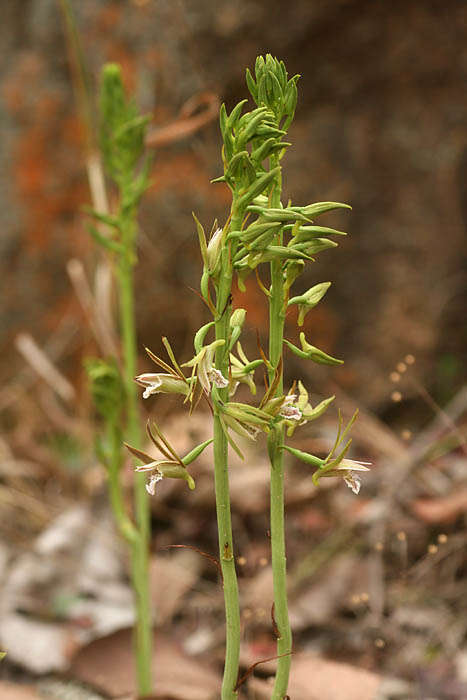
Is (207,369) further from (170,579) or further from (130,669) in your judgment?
(170,579)

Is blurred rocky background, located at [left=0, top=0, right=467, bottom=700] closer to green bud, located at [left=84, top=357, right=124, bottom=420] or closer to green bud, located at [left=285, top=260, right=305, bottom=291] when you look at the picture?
green bud, located at [left=84, top=357, right=124, bottom=420]

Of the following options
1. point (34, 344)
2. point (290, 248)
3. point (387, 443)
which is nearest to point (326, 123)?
point (387, 443)

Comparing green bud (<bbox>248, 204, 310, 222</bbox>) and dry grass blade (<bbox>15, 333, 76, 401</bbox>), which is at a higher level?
green bud (<bbox>248, 204, 310, 222</bbox>)

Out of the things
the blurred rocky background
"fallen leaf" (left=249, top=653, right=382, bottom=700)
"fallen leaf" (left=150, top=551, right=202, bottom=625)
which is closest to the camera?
"fallen leaf" (left=249, top=653, right=382, bottom=700)

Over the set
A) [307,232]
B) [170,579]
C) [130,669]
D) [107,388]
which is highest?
[307,232]

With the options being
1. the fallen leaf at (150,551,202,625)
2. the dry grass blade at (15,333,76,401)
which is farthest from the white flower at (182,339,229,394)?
the dry grass blade at (15,333,76,401)

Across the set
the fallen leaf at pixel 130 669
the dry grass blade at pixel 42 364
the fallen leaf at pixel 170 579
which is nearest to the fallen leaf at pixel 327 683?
the fallen leaf at pixel 130 669

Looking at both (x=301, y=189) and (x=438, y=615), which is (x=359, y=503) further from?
(x=301, y=189)

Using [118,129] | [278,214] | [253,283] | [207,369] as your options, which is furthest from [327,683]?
[253,283]
